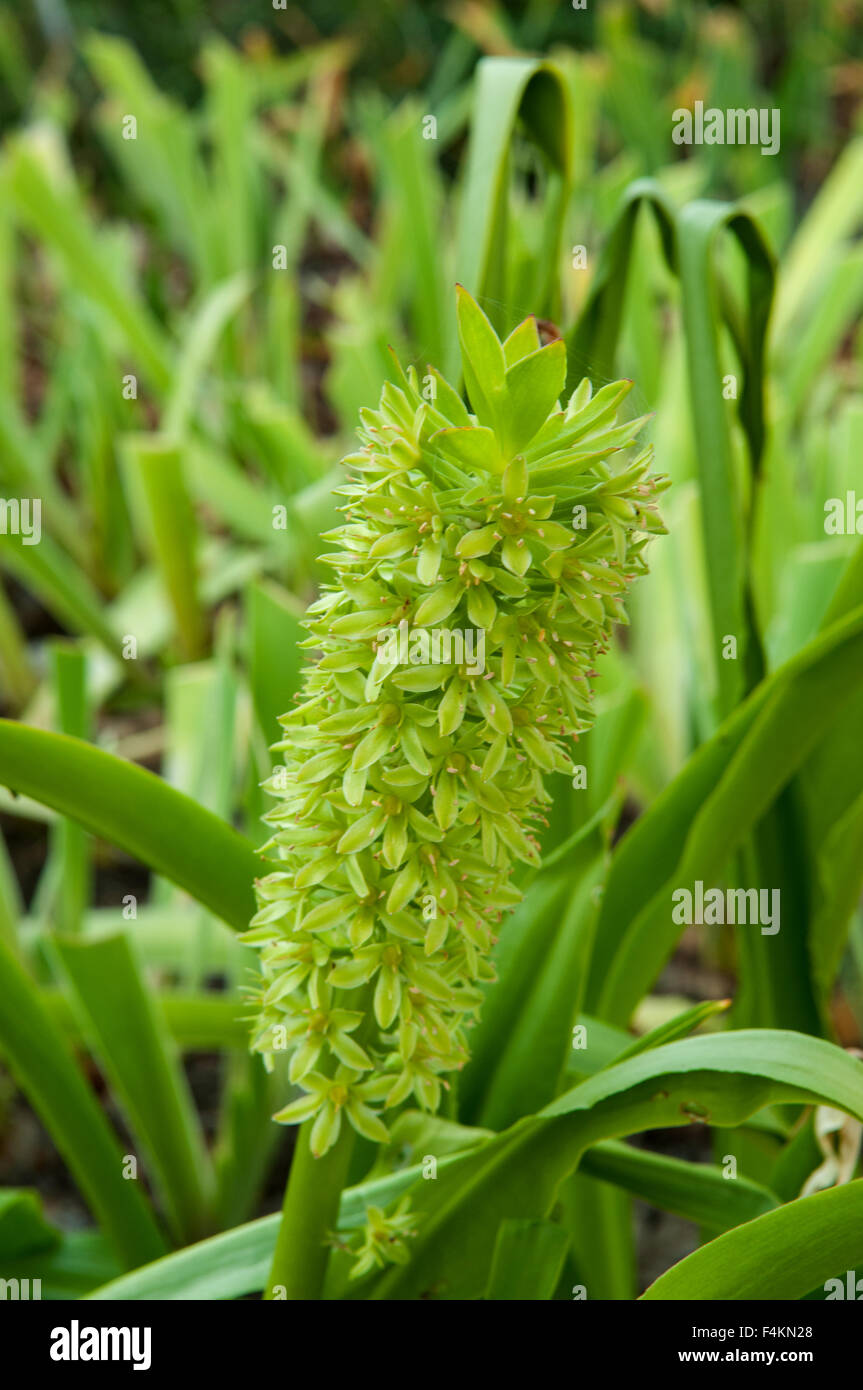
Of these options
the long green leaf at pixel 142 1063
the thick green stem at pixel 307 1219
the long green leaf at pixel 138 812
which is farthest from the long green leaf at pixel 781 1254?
the long green leaf at pixel 142 1063

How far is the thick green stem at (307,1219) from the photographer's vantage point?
0.48 metres

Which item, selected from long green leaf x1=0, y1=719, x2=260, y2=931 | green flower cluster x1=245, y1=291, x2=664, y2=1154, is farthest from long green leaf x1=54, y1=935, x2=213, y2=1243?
green flower cluster x1=245, y1=291, x2=664, y2=1154

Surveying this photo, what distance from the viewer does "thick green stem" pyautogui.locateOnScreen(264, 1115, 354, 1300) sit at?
482 mm

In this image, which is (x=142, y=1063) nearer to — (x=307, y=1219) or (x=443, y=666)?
(x=307, y=1219)

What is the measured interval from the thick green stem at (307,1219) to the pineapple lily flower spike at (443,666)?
0.23ft

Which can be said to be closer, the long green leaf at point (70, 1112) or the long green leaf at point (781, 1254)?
the long green leaf at point (781, 1254)

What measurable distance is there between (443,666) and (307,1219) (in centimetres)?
25

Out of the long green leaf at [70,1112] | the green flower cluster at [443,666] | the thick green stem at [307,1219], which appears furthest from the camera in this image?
the long green leaf at [70,1112]

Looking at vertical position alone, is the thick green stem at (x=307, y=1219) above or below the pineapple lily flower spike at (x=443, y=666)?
below

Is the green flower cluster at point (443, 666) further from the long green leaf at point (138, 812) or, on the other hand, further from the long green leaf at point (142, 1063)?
the long green leaf at point (142, 1063)

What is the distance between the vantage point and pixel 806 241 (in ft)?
5.28
